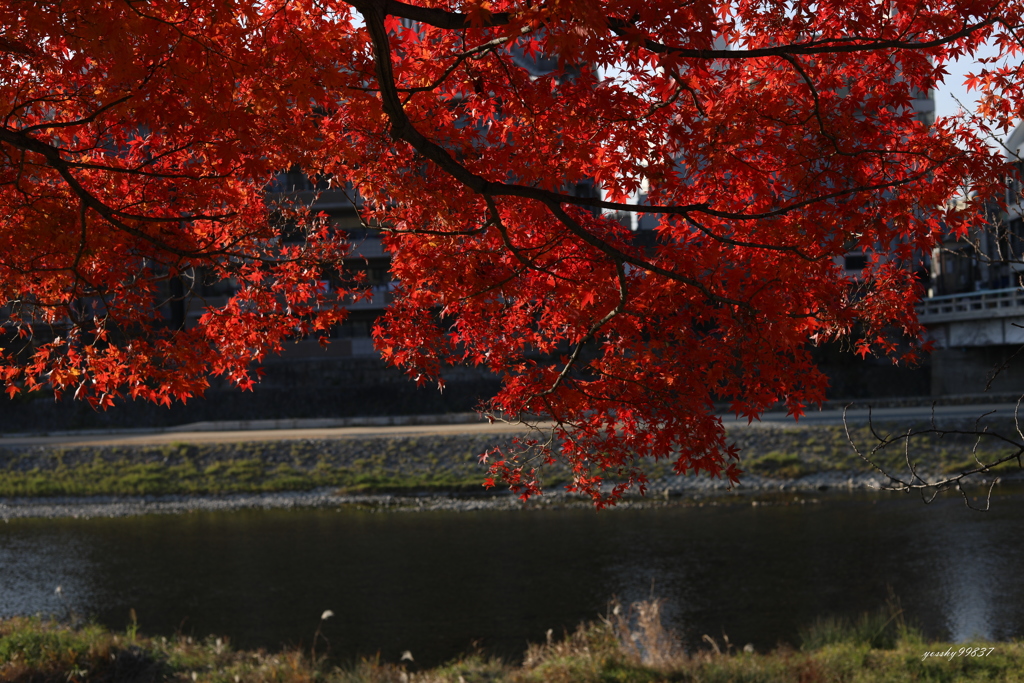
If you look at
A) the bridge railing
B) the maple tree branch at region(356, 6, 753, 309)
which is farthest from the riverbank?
the maple tree branch at region(356, 6, 753, 309)

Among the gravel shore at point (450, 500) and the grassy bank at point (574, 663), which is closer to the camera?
the grassy bank at point (574, 663)

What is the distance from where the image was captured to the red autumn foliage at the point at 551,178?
6.02 metres

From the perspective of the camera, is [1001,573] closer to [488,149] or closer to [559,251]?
[559,251]

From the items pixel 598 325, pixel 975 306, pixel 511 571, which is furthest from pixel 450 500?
pixel 975 306

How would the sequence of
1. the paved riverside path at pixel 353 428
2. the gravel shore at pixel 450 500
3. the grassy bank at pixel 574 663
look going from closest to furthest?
1. the grassy bank at pixel 574 663
2. the gravel shore at pixel 450 500
3. the paved riverside path at pixel 353 428

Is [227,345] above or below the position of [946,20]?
below

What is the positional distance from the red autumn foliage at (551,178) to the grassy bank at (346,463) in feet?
52.2

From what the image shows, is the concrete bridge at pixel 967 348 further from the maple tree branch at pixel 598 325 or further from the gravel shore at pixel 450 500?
the maple tree branch at pixel 598 325

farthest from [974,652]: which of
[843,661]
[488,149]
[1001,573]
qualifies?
[488,149]

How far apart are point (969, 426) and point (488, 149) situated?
21.9 meters

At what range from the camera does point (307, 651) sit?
11.7 meters

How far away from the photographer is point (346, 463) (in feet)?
79.8

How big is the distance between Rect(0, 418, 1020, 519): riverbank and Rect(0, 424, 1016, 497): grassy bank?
0.03 metres

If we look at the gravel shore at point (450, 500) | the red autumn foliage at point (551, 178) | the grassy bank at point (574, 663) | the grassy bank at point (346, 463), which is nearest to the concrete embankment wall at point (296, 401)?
the grassy bank at point (346, 463)
